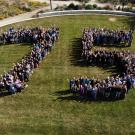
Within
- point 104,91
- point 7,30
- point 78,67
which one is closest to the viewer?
point 104,91

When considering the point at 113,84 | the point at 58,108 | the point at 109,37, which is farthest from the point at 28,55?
the point at 113,84

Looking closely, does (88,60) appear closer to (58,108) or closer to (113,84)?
(113,84)

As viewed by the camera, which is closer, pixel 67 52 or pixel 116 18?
pixel 67 52

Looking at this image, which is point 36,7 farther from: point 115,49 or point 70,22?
point 115,49

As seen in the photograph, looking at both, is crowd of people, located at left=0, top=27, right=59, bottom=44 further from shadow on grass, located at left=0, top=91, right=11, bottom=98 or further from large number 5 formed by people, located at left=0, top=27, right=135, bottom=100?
shadow on grass, located at left=0, top=91, right=11, bottom=98

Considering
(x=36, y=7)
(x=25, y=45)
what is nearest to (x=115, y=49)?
(x=25, y=45)

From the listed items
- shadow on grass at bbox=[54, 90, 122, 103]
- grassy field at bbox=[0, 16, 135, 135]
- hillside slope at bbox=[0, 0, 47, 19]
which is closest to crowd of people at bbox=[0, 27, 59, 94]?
grassy field at bbox=[0, 16, 135, 135]

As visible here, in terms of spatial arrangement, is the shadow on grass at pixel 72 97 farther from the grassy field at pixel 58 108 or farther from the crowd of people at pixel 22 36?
the crowd of people at pixel 22 36
